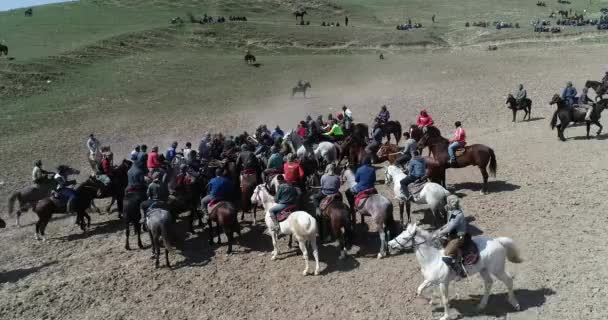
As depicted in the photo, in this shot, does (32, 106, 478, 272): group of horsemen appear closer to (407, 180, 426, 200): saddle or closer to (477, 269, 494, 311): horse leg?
(407, 180, 426, 200): saddle

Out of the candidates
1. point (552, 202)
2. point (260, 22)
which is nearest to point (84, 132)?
point (552, 202)

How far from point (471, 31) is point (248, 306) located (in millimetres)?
58015

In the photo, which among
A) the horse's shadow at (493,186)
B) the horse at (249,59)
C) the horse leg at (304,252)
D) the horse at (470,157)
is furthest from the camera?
the horse at (249,59)

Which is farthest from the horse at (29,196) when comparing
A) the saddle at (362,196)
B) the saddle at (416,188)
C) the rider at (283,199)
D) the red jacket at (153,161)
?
the saddle at (416,188)

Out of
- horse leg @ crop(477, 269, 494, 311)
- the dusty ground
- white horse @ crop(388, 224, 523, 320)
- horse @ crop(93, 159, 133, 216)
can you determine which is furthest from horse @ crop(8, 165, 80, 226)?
horse leg @ crop(477, 269, 494, 311)

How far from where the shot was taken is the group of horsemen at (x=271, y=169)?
11430 mm

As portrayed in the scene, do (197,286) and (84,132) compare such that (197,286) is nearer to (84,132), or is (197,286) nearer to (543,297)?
(543,297)

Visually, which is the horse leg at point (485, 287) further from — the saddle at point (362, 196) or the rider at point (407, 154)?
the rider at point (407, 154)

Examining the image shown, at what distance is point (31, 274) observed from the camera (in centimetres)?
1197

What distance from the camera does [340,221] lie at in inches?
428

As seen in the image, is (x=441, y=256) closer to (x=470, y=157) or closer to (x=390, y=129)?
(x=470, y=157)

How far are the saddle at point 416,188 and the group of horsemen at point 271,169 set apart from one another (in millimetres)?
137

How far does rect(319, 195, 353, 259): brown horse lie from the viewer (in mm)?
10898

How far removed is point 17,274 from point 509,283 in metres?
11.1
